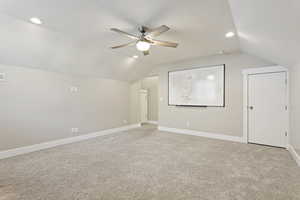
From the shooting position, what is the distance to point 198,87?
4.86m

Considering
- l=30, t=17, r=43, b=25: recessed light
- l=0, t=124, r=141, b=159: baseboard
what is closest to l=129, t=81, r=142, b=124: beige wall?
l=0, t=124, r=141, b=159: baseboard

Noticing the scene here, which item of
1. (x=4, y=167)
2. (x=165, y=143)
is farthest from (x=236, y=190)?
(x=4, y=167)

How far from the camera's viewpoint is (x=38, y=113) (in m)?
3.60

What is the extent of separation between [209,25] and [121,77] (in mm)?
3721

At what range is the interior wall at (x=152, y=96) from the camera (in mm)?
7676

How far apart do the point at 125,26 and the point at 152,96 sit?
5298 millimetres

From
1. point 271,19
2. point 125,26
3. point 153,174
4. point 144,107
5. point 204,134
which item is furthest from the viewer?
point 144,107

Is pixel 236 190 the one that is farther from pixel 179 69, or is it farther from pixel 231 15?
pixel 179 69

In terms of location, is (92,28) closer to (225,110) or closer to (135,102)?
(135,102)

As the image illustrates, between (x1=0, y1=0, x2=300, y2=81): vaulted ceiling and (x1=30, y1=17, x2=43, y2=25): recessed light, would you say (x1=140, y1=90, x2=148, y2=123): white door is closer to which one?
(x1=0, y1=0, x2=300, y2=81): vaulted ceiling

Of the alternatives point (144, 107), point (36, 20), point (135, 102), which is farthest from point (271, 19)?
point (144, 107)

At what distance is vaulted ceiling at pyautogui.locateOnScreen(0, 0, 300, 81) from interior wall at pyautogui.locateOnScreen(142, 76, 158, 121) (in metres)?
3.71

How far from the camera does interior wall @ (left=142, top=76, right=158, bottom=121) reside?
25.2 feet

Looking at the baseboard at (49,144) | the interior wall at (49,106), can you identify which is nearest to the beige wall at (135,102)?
the interior wall at (49,106)
